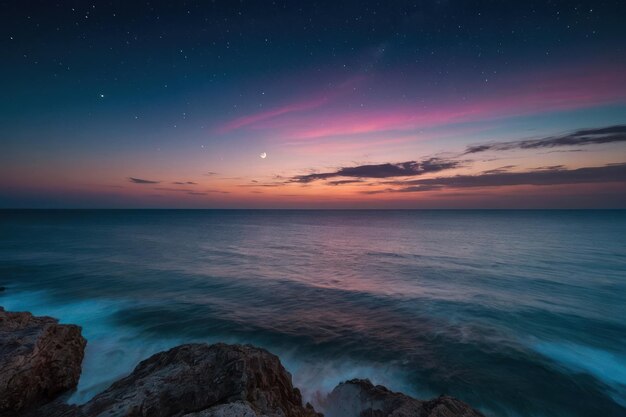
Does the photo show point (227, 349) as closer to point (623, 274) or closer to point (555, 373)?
point (555, 373)

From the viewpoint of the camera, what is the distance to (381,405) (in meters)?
7.41

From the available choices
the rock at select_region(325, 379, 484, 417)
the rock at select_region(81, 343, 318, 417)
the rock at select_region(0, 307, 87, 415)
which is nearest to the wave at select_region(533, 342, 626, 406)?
the rock at select_region(325, 379, 484, 417)

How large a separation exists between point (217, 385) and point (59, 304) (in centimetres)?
2038

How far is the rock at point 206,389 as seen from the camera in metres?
6.15

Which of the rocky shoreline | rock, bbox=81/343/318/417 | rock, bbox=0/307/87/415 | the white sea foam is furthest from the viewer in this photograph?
the white sea foam

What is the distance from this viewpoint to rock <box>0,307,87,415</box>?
298 inches

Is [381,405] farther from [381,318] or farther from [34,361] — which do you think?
[381,318]

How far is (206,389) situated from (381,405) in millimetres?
3997

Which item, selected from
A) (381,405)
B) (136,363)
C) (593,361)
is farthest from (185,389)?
(593,361)

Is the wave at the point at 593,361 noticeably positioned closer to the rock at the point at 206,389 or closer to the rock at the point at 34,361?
the rock at the point at 206,389

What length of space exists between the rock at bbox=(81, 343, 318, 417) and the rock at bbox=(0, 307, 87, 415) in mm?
2513

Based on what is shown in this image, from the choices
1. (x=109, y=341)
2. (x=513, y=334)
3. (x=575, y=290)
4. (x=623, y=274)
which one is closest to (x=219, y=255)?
(x=109, y=341)

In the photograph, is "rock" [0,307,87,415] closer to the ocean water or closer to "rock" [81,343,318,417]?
the ocean water

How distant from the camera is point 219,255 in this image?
133 ft
